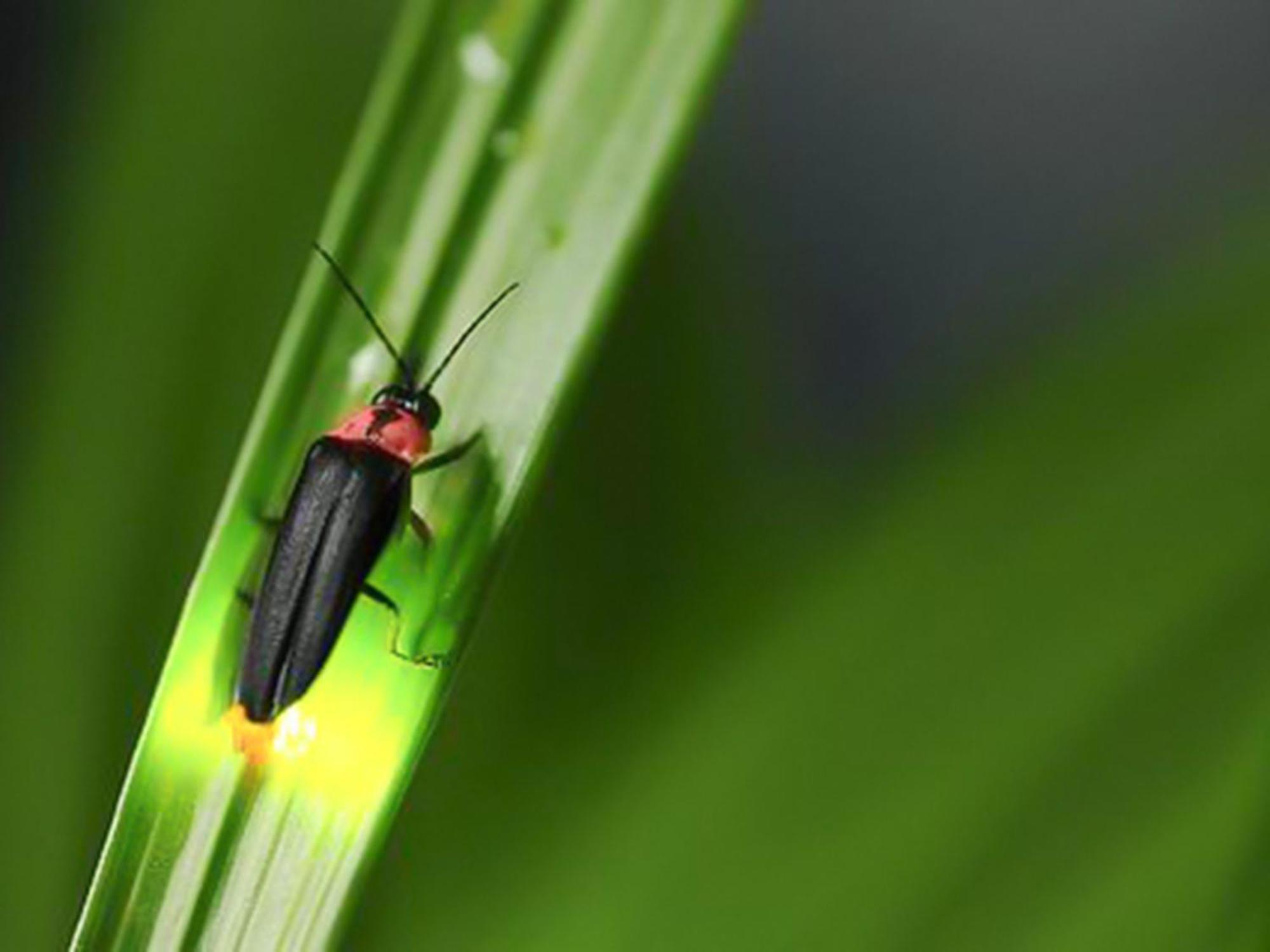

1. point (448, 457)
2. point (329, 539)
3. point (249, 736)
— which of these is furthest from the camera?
point (329, 539)

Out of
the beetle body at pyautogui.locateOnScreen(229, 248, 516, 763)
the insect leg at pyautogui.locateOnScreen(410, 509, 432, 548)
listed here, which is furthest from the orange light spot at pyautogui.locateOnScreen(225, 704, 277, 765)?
the insect leg at pyautogui.locateOnScreen(410, 509, 432, 548)

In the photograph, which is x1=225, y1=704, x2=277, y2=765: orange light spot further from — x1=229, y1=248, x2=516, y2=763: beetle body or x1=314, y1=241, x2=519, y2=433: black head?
x1=314, y1=241, x2=519, y2=433: black head

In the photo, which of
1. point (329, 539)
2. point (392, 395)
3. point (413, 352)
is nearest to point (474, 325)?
point (413, 352)

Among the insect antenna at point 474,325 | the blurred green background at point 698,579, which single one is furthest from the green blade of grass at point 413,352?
the blurred green background at point 698,579

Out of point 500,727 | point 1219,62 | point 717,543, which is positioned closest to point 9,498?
point 500,727

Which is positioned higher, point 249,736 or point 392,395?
point 392,395

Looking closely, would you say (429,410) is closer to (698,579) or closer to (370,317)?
(370,317)
